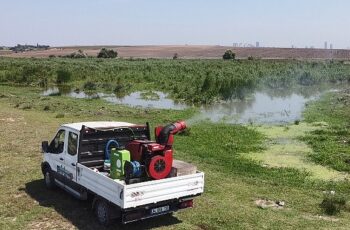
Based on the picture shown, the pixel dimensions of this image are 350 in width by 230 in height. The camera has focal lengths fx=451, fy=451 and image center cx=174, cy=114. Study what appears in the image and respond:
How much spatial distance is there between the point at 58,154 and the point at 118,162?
2696mm

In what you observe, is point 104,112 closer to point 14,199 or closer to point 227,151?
point 227,151

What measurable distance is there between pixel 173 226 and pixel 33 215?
11.0 feet

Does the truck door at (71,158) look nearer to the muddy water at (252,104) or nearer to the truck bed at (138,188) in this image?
the truck bed at (138,188)

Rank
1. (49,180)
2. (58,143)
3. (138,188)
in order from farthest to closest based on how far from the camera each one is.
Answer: (49,180) → (58,143) → (138,188)

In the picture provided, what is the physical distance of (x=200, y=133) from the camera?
875 inches

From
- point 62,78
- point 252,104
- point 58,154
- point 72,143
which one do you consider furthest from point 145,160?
point 62,78

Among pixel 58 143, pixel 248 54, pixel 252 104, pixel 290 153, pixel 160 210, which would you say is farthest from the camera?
pixel 248 54

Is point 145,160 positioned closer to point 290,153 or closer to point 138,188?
point 138,188

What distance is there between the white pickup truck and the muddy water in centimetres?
1596

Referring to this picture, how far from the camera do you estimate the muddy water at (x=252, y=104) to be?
29.3 meters

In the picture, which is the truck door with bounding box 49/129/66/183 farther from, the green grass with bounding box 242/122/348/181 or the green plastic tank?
the green grass with bounding box 242/122/348/181

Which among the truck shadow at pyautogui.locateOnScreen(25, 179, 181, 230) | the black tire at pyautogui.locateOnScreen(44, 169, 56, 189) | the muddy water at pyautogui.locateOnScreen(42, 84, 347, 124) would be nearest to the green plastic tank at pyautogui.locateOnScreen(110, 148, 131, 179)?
the truck shadow at pyautogui.locateOnScreen(25, 179, 181, 230)

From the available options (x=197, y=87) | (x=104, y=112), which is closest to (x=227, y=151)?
(x=104, y=112)

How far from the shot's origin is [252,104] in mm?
36938
